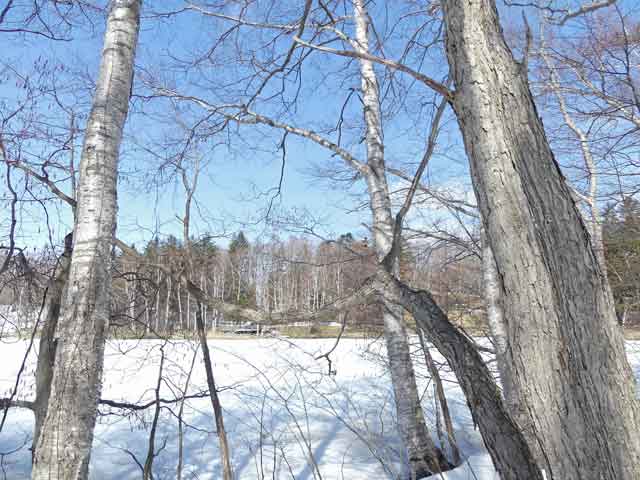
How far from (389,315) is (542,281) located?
400 centimetres

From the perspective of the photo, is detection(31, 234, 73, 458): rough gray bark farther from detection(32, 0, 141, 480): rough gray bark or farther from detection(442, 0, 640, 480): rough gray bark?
detection(442, 0, 640, 480): rough gray bark

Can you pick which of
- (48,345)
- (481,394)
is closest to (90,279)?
(48,345)

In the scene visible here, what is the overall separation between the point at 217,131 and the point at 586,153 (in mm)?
6289

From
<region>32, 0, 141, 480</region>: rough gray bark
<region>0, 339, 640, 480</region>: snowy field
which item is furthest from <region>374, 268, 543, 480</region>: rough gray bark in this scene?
<region>0, 339, 640, 480</region>: snowy field

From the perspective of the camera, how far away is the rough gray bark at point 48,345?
8.98 ft

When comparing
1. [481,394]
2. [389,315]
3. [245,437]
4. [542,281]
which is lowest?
[245,437]

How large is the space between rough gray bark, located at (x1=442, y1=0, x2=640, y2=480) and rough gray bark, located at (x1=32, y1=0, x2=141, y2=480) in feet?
5.47

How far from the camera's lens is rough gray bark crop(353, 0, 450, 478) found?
15.8ft

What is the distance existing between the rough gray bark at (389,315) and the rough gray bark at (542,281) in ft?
10.6

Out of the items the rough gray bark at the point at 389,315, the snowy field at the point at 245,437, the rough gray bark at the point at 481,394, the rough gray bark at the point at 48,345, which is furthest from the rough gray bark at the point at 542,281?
the rough gray bark at the point at 389,315

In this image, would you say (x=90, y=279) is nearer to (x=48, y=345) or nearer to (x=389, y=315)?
(x=48, y=345)

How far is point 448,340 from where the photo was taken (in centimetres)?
155

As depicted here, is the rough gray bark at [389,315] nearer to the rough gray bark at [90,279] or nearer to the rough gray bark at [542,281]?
the rough gray bark at [90,279]

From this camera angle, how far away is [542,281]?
48.8 inches
